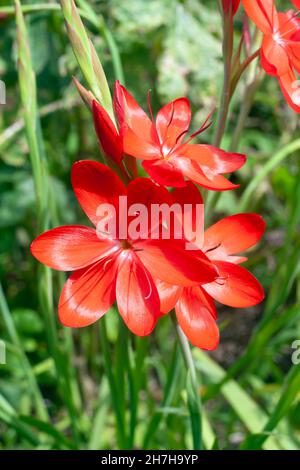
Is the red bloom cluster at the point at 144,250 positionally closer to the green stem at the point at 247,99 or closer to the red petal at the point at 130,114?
the red petal at the point at 130,114

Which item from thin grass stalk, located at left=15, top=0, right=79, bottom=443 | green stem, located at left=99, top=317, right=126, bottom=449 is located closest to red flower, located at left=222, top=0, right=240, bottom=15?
A: thin grass stalk, located at left=15, top=0, right=79, bottom=443

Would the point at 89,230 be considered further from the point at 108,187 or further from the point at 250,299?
the point at 250,299

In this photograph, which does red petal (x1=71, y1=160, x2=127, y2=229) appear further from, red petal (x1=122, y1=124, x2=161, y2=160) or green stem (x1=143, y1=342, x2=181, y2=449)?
green stem (x1=143, y1=342, x2=181, y2=449)

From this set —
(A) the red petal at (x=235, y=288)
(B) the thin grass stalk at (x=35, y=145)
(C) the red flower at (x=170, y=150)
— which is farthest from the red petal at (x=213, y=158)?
(B) the thin grass stalk at (x=35, y=145)

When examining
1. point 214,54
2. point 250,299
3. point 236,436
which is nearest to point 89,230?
point 250,299

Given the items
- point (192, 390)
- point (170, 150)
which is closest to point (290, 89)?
point (170, 150)

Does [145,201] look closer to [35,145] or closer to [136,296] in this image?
[136,296]
